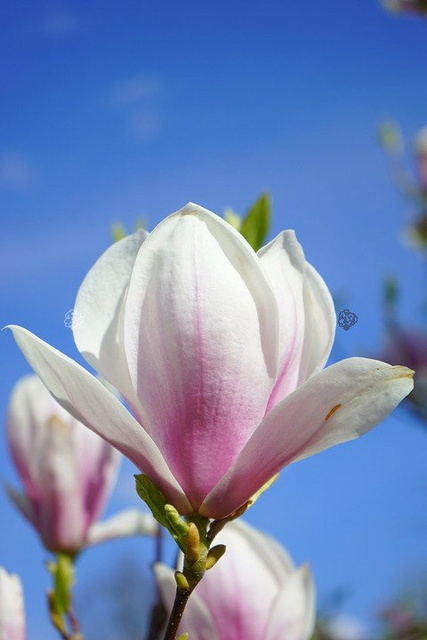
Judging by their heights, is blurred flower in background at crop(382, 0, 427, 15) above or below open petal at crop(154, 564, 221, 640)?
above

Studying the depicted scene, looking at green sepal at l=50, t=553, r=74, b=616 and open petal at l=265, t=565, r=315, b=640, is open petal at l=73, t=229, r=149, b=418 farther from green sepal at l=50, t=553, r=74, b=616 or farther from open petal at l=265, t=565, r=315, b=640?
green sepal at l=50, t=553, r=74, b=616

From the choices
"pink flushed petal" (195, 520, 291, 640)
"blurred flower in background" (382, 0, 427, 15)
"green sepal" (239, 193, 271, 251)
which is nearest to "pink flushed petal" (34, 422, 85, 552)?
"pink flushed petal" (195, 520, 291, 640)

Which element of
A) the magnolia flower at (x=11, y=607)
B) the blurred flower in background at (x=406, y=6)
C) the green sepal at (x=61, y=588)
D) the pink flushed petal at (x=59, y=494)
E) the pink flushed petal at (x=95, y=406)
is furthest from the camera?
the blurred flower in background at (x=406, y=6)

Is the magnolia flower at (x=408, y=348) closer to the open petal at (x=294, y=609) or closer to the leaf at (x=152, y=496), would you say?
the open petal at (x=294, y=609)

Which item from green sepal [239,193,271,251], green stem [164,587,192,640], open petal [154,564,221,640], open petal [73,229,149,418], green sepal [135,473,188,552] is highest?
green sepal [239,193,271,251]

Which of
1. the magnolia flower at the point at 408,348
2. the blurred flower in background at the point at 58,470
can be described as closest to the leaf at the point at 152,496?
the blurred flower in background at the point at 58,470

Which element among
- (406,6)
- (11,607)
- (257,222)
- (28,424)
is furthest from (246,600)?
(406,6)
